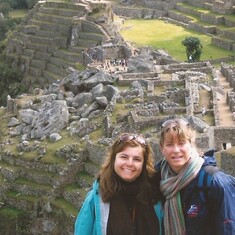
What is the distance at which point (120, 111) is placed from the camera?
79.9 ft

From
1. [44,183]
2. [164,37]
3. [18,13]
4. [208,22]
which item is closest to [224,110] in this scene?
[44,183]

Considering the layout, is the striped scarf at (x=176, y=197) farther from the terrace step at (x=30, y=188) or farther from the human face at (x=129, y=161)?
the terrace step at (x=30, y=188)

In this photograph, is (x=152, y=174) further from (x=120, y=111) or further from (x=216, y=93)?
(x=216, y=93)

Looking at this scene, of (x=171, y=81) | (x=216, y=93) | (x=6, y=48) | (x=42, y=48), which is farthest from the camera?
(x=6, y=48)

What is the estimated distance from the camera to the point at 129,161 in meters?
6.45

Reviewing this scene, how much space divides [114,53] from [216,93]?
22.9 meters

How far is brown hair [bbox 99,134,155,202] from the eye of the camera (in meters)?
6.37

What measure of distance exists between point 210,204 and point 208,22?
63228 millimetres

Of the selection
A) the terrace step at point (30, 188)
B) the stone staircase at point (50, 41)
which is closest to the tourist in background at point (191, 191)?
the terrace step at point (30, 188)

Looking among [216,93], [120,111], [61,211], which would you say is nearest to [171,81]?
[216,93]

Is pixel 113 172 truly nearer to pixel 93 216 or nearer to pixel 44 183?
pixel 93 216

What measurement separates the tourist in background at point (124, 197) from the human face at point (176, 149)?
21 centimetres

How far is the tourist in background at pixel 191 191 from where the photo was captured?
20.5 feet

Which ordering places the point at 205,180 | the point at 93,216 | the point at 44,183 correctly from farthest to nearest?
the point at 44,183 < the point at 93,216 < the point at 205,180
